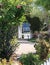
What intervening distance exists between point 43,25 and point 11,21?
1882 cm

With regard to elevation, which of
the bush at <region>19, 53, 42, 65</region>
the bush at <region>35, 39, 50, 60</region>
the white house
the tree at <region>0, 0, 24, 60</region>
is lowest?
the white house

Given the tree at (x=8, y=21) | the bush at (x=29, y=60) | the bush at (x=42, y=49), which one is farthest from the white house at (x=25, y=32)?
the bush at (x=29, y=60)

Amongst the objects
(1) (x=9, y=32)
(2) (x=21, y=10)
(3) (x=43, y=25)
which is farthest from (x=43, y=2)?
(3) (x=43, y=25)

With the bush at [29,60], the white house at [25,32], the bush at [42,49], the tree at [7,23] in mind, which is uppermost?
the tree at [7,23]

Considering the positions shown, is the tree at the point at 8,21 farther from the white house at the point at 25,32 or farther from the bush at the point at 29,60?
the white house at the point at 25,32

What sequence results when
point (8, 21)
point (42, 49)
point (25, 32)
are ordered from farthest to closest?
point (25, 32)
point (42, 49)
point (8, 21)

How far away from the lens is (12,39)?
11258 millimetres

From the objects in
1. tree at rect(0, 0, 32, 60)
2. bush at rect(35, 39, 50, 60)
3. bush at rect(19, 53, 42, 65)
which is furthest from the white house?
bush at rect(19, 53, 42, 65)

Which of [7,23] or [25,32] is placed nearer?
[7,23]

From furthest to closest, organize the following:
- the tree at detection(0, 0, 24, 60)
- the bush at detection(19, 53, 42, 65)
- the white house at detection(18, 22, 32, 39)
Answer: the white house at detection(18, 22, 32, 39)
the tree at detection(0, 0, 24, 60)
the bush at detection(19, 53, 42, 65)

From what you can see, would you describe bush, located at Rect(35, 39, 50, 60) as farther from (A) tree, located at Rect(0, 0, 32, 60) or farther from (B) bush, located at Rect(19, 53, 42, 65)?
(B) bush, located at Rect(19, 53, 42, 65)

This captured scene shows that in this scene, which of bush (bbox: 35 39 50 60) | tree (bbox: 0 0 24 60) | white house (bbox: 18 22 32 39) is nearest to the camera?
tree (bbox: 0 0 24 60)

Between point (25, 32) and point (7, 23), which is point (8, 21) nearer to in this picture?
point (7, 23)

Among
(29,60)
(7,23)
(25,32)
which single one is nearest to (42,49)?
(7,23)
